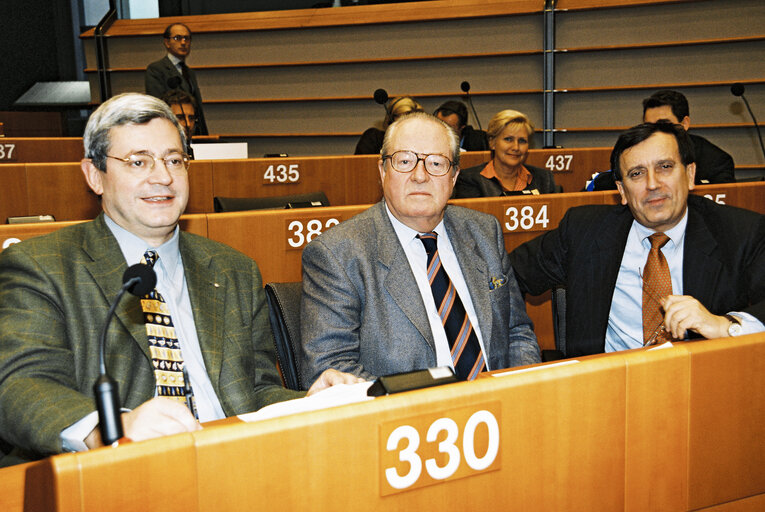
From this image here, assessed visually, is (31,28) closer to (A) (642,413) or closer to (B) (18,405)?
(B) (18,405)

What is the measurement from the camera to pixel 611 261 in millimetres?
2203

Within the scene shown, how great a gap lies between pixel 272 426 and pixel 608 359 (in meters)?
0.51

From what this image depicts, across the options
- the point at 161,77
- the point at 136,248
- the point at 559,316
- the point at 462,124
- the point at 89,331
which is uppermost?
the point at 161,77

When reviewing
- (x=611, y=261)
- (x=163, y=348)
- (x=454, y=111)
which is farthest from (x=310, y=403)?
(x=454, y=111)

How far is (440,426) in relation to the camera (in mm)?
910

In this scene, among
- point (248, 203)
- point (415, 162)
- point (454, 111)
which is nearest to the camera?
point (415, 162)

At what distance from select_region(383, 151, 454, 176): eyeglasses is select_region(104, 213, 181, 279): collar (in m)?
0.68

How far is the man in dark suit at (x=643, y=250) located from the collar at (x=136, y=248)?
1.19 meters

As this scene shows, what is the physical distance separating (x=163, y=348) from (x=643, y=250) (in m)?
1.50

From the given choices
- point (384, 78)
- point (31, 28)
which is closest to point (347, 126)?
point (384, 78)

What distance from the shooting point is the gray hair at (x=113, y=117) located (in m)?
1.57

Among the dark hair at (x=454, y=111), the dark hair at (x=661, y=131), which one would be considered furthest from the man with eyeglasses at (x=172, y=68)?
the dark hair at (x=661, y=131)

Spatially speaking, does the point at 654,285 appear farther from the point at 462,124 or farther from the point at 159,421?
the point at 462,124

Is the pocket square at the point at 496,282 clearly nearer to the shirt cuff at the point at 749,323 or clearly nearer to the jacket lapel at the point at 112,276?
the shirt cuff at the point at 749,323
